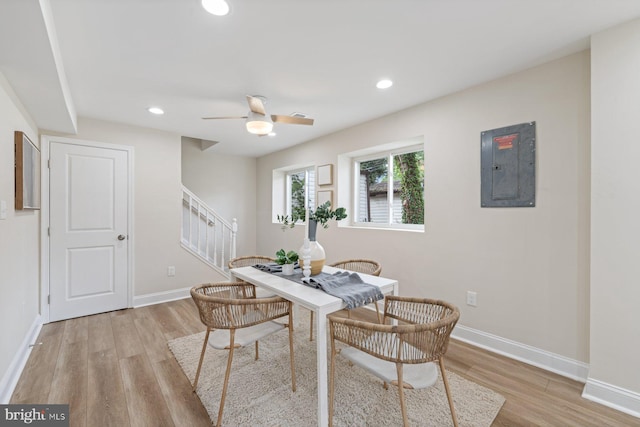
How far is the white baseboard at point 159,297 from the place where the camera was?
12.2ft

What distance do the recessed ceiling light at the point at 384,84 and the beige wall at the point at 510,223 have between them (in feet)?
2.03

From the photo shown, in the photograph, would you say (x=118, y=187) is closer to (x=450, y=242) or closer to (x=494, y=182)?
(x=450, y=242)

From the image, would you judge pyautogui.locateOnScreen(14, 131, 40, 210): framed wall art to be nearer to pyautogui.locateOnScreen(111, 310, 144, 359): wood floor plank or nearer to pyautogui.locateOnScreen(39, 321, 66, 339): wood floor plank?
pyautogui.locateOnScreen(39, 321, 66, 339): wood floor plank

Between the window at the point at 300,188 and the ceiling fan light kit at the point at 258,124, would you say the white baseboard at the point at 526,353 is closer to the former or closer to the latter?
the ceiling fan light kit at the point at 258,124

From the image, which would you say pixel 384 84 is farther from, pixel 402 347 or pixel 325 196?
pixel 402 347

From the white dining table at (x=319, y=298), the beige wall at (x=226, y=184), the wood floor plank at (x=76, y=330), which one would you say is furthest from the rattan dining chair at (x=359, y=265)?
the beige wall at (x=226, y=184)

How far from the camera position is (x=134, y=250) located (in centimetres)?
369

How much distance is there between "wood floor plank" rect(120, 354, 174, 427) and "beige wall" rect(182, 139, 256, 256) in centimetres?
326

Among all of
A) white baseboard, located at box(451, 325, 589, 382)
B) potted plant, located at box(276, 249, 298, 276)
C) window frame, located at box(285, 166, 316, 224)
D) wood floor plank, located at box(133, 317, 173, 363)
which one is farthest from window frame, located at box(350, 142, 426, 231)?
wood floor plank, located at box(133, 317, 173, 363)

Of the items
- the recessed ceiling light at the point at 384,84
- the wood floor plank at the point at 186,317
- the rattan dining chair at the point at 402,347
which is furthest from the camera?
the wood floor plank at the point at 186,317

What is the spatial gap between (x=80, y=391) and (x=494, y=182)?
352 centimetres

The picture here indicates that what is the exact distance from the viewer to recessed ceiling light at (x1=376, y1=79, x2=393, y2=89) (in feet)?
8.11

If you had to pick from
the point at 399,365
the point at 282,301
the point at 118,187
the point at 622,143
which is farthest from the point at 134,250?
the point at 622,143

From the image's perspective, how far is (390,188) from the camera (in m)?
3.56
